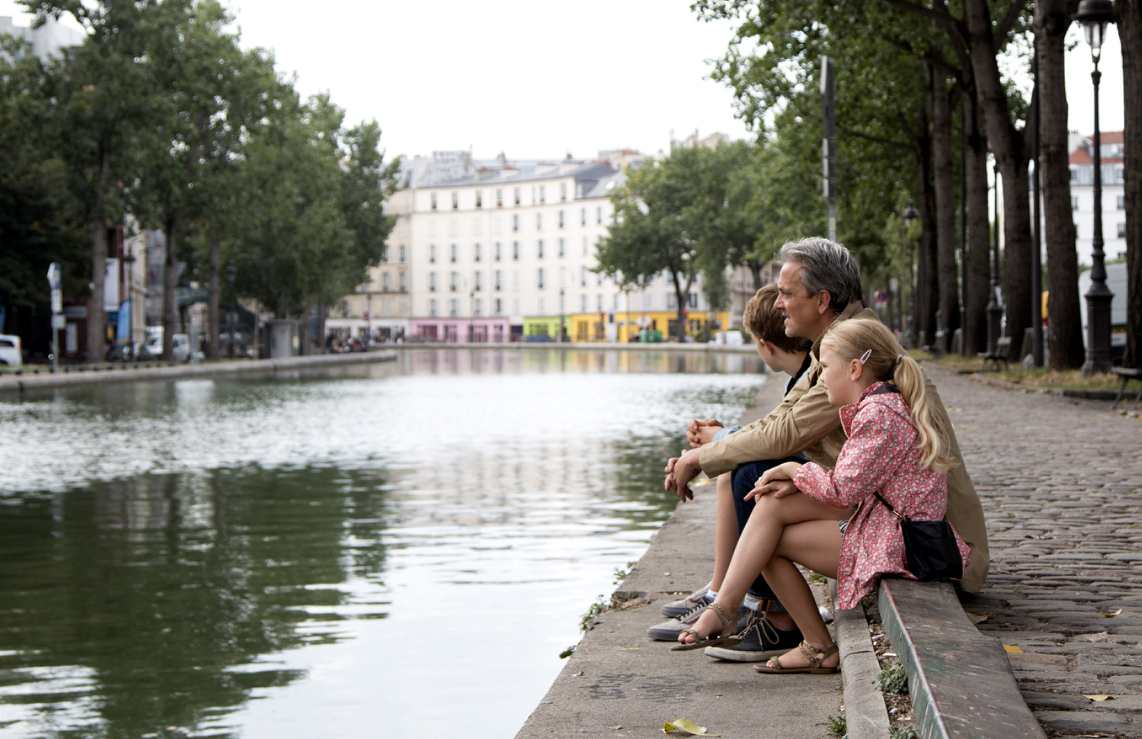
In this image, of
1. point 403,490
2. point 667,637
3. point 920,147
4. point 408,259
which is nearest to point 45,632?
point 667,637

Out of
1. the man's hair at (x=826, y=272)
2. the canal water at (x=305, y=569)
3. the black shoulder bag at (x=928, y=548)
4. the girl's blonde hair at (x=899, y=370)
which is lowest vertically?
the canal water at (x=305, y=569)

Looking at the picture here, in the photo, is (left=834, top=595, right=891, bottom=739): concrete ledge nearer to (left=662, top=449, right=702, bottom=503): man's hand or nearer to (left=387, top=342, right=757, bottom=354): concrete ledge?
(left=662, top=449, right=702, bottom=503): man's hand

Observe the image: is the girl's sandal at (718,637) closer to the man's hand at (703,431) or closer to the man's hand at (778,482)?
the man's hand at (778,482)

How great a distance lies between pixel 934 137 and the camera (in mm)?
43438

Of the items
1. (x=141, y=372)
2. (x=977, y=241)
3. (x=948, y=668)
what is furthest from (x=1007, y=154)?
(x=141, y=372)

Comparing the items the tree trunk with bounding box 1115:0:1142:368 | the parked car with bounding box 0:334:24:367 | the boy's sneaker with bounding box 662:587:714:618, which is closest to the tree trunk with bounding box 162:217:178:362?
the parked car with bounding box 0:334:24:367

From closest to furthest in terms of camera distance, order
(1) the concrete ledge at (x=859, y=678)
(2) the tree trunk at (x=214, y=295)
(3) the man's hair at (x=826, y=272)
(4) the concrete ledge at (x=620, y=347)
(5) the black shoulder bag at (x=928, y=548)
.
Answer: (1) the concrete ledge at (x=859, y=678) → (5) the black shoulder bag at (x=928, y=548) → (3) the man's hair at (x=826, y=272) → (2) the tree trunk at (x=214, y=295) → (4) the concrete ledge at (x=620, y=347)

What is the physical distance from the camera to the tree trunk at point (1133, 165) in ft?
74.0

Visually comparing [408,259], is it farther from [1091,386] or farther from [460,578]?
[460,578]

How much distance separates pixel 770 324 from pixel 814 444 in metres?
0.60

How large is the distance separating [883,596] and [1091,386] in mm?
19205

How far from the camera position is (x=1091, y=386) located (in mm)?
24047

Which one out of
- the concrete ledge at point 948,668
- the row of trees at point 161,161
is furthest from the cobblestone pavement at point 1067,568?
the row of trees at point 161,161

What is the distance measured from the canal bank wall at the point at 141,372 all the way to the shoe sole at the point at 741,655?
→ 40582mm
